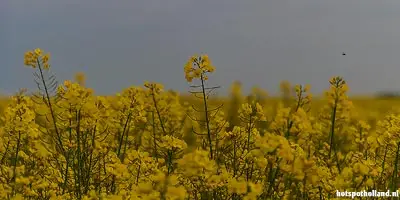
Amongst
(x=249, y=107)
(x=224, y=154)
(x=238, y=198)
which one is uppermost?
(x=249, y=107)

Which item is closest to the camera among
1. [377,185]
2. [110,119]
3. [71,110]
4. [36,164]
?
[377,185]

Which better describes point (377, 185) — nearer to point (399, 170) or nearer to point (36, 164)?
point (399, 170)

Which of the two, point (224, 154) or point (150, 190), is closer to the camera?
point (150, 190)

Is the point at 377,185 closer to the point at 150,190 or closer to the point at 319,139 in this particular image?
the point at 150,190

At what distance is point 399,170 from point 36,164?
2.87 meters

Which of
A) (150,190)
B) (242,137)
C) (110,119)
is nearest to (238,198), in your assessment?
(242,137)

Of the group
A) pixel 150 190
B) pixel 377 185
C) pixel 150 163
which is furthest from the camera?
pixel 150 163

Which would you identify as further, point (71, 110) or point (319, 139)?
point (319, 139)

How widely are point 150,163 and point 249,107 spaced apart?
0.81m

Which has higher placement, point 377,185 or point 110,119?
point 110,119

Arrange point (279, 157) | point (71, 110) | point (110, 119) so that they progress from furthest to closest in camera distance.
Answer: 1. point (110, 119)
2. point (71, 110)
3. point (279, 157)

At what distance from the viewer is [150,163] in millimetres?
4547

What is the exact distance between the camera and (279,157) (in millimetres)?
3654

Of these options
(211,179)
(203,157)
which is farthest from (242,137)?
(203,157)
